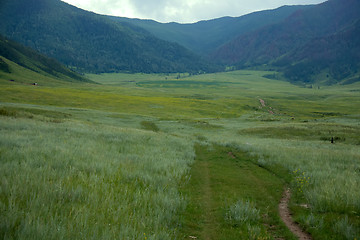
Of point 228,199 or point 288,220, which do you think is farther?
point 228,199

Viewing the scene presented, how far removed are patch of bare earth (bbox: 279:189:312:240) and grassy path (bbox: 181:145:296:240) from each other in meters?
0.22

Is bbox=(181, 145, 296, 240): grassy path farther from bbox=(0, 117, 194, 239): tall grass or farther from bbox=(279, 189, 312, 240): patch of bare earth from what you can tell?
bbox=(0, 117, 194, 239): tall grass

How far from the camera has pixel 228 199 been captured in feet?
29.7

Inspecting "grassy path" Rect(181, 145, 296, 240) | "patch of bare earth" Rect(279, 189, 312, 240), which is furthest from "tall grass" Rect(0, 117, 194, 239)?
"patch of bare earth" Rect(279, 189, 312, 240)

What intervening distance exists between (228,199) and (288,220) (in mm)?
2162

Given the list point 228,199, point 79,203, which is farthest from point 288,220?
point 79,203

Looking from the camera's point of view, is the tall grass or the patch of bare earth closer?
the tall grass

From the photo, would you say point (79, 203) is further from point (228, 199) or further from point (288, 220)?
point (288, 220)

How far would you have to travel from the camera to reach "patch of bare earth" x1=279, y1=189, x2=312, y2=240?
6789 mm

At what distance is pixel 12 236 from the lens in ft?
13.8

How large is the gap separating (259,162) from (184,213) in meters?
11.5

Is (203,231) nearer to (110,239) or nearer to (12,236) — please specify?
(110,239)

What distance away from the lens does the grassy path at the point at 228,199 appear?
21.7 ft

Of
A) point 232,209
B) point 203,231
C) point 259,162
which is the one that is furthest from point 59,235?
point 259,162
